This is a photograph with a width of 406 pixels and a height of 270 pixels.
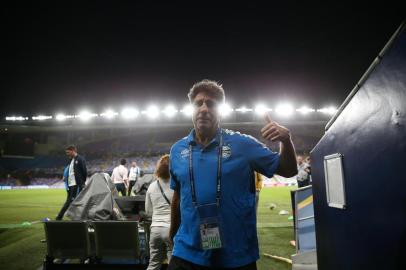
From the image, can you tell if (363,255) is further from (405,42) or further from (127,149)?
(127,149)

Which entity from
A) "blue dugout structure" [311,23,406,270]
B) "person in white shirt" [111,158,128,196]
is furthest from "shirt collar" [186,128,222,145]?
"person in white shirt" [111,158,128,196]

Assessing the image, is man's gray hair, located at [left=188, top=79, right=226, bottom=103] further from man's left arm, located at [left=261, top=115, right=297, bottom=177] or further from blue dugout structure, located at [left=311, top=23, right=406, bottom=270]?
blue dugout structure, located at [left=311, top=23, right=406, bottom=270]

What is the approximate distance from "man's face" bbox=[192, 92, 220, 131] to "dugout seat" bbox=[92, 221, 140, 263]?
281cm

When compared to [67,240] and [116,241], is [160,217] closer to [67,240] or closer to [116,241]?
A: [116,241]

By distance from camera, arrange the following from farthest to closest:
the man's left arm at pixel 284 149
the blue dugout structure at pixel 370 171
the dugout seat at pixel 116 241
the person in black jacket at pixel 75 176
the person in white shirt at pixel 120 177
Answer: the person in white shirt at pixel 120 177, the person in black jacket at pixel 75 176, the dugout seat at pixel 116 241, the man's left arm at pixel 284 149, the blue dugout structure at pixel 370 171

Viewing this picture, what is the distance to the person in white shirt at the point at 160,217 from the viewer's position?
4238 mm

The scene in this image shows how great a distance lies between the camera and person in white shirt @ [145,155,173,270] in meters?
4.24

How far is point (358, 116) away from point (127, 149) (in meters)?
48.9

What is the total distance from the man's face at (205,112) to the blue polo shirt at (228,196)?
124mm

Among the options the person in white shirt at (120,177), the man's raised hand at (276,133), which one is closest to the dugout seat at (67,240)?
the man's raised hand at (276,133)

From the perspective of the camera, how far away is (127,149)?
49.2m

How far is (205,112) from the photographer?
2250 mm

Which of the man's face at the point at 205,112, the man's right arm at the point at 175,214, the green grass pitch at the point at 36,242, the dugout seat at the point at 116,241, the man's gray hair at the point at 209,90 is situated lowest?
the green grass pitch at the point at 36,242

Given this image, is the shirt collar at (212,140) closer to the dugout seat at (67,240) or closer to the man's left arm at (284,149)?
the man's left arm at (284,149)
